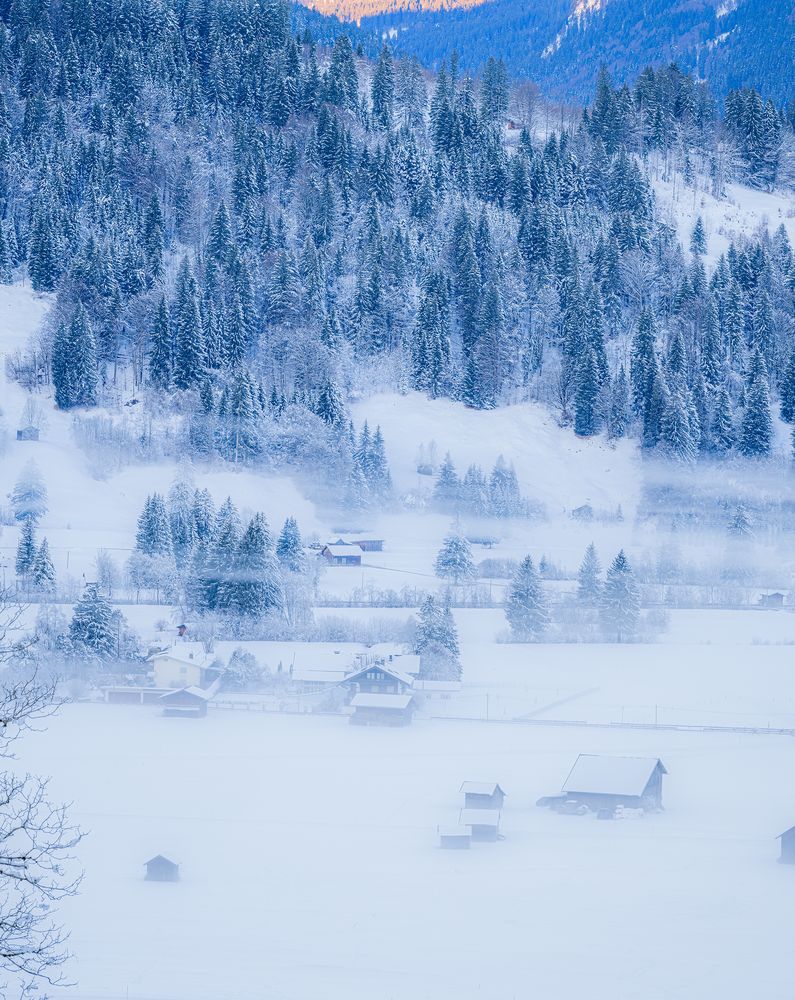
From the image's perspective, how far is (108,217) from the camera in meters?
59.6

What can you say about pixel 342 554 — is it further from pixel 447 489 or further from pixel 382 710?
pixel 382 710

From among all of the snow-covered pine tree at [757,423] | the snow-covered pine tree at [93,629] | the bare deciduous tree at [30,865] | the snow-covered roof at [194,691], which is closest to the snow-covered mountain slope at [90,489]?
the snow-covered pine tree at [93,629]

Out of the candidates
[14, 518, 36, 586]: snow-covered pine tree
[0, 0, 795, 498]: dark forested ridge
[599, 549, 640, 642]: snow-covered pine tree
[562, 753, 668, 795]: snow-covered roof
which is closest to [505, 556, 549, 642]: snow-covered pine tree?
[599, 549, 640, 642]: snow-covered pine tree

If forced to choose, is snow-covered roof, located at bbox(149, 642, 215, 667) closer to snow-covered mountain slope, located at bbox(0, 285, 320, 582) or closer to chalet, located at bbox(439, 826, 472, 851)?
snow-covered mountain slope, located at bbox(0, 285, 320, 582)

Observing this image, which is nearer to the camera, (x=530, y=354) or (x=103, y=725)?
(x=103, y=725)

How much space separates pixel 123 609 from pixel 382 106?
46.2 m

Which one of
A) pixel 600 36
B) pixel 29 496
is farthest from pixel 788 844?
pixel 600 36

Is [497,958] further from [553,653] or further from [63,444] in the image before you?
[63,444]

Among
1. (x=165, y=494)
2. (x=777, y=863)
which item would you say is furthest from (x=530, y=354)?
(x=777, y=863)

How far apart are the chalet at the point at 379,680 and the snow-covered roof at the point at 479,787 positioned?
18.4 feet

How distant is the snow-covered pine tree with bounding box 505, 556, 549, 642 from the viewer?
104ft

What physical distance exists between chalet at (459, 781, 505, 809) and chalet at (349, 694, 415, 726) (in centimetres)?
473

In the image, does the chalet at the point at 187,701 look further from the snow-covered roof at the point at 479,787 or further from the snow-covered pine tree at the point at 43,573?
the snow-covered roof at the point at 479,787

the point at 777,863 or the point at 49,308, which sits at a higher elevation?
the point at 49,308
